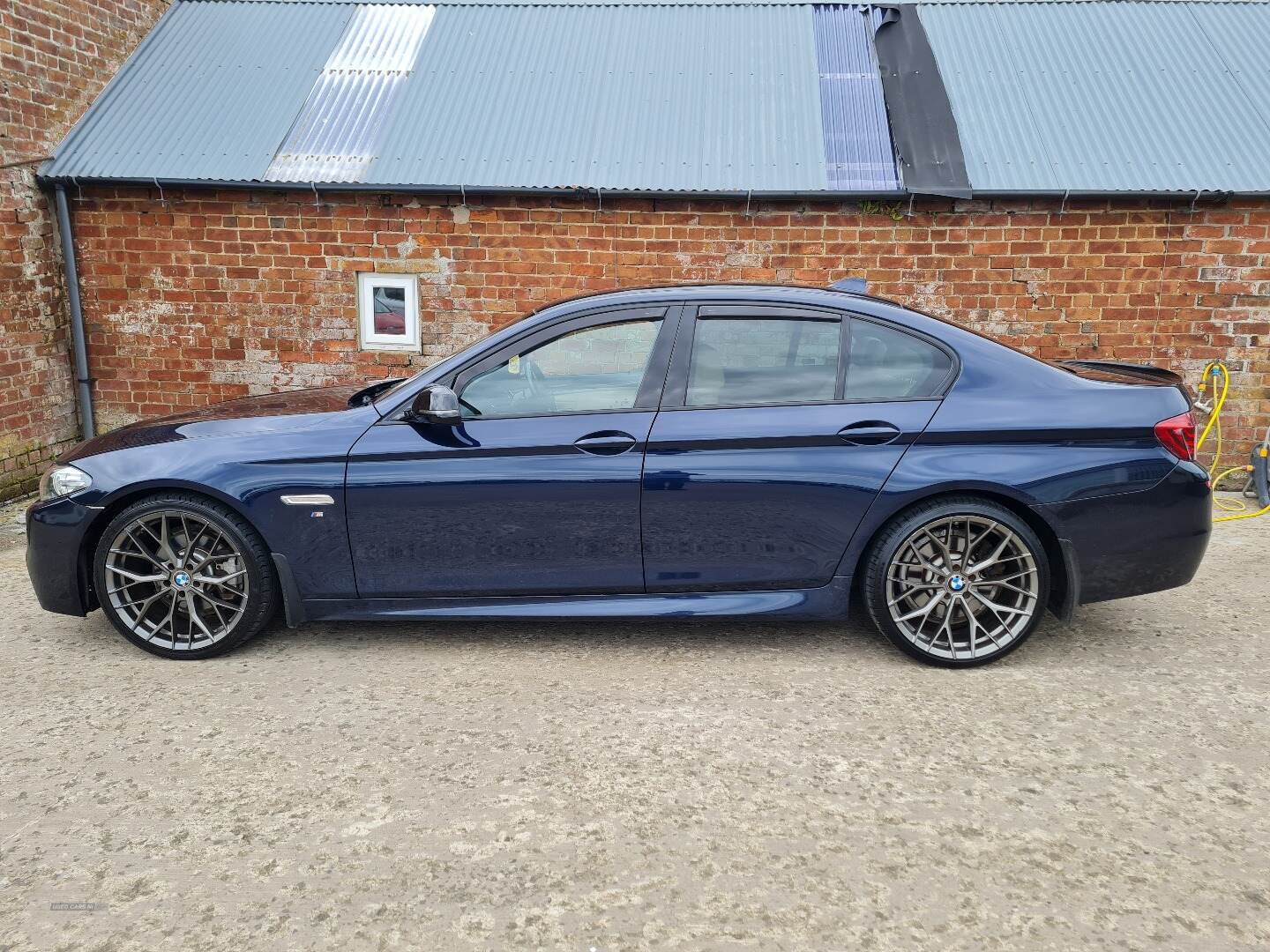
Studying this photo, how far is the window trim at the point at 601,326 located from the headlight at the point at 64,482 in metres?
1.60

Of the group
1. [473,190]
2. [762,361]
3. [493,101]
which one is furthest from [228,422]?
[493,101]

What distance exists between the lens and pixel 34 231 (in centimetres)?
760

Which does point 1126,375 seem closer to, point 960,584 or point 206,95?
point 960,584

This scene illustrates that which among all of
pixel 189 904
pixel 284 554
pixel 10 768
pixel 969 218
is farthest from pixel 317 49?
pixel 189 904

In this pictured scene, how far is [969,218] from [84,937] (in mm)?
6962

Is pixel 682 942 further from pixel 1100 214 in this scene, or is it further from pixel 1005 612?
pixel 1100 214

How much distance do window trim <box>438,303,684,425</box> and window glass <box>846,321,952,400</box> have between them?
2.51ft

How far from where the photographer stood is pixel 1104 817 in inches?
119

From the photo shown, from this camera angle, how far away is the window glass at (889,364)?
13.6ft

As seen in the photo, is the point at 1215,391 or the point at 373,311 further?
the point at 373,311

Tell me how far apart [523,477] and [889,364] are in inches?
62.8

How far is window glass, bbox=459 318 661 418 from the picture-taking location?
4176mm

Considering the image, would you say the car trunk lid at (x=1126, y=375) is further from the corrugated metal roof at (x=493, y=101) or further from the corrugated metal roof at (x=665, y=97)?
the corrugated metal roof at (x=493, y=101)

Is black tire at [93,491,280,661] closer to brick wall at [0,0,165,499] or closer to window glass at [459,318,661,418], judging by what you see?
window glass at [459,318,661,418]
